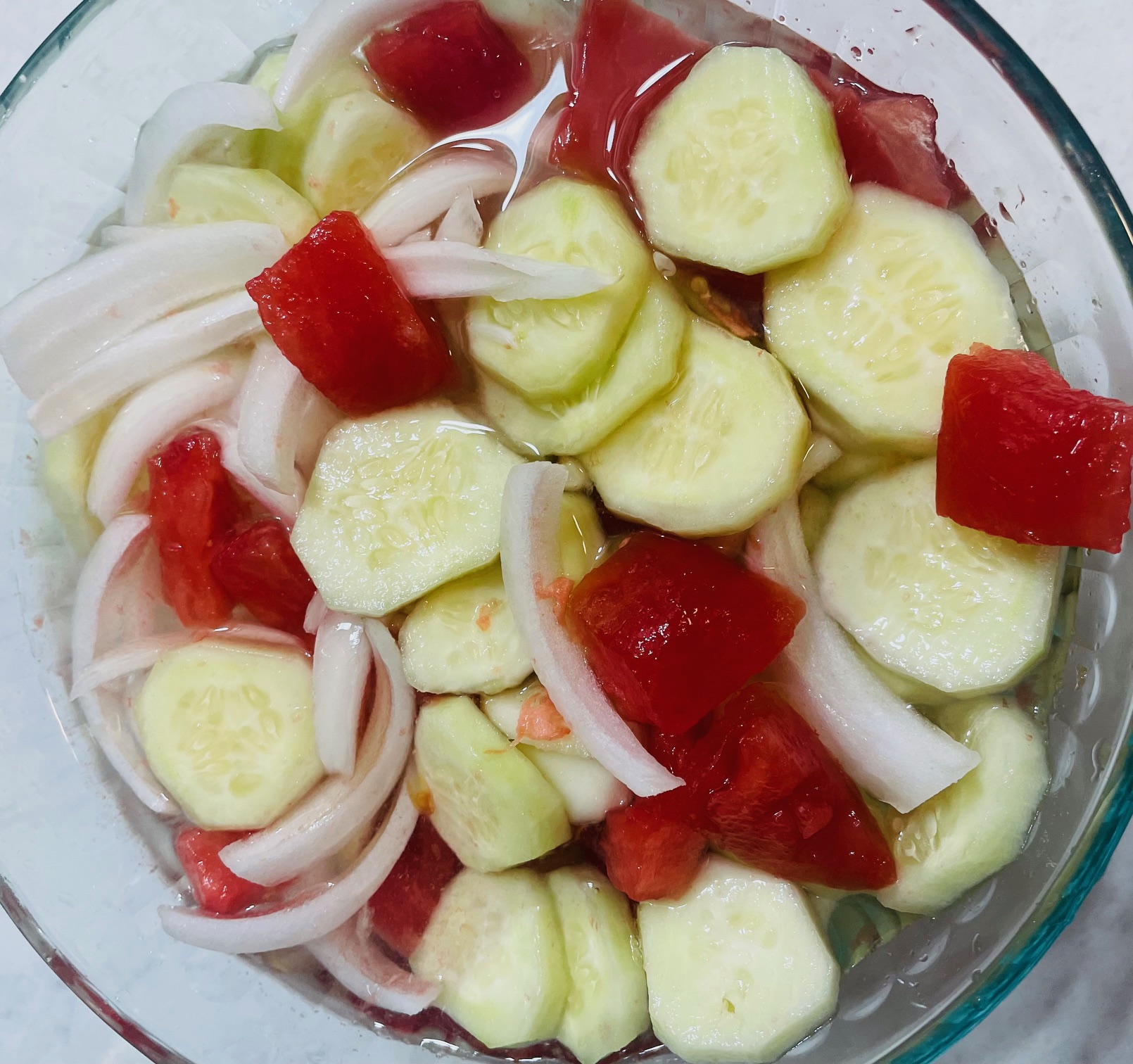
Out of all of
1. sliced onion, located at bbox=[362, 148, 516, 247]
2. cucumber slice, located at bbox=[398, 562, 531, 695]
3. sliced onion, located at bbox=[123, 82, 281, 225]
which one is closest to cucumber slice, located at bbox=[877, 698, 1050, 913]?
cucumber slice, located at bbox=[398, 562, 531, 695]

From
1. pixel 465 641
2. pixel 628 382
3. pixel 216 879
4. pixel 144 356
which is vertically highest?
pixel 144 356

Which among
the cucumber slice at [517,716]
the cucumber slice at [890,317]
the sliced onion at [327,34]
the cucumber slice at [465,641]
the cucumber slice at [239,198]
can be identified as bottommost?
the cucumber slice at [517,716]

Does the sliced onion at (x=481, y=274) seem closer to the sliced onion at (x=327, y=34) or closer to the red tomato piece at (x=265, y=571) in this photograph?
the sliced onion at (x=327, y=34)

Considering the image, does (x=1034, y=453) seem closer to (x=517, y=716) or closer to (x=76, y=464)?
(x=517, y=716)

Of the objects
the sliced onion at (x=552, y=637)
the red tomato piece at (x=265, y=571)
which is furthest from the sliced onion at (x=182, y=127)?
the sliced onion at (x=552, y=637)

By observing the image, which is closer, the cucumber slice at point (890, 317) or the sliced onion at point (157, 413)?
the cucumber slice at point (890, 317)

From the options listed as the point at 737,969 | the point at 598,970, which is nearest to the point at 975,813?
the point at 737,969

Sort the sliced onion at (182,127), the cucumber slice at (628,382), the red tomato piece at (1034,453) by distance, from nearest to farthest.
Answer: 1. the red tomato piece at (1034,453)
2. the cucumber slice at (628,382)
3. the sliced onion at (182,127)
